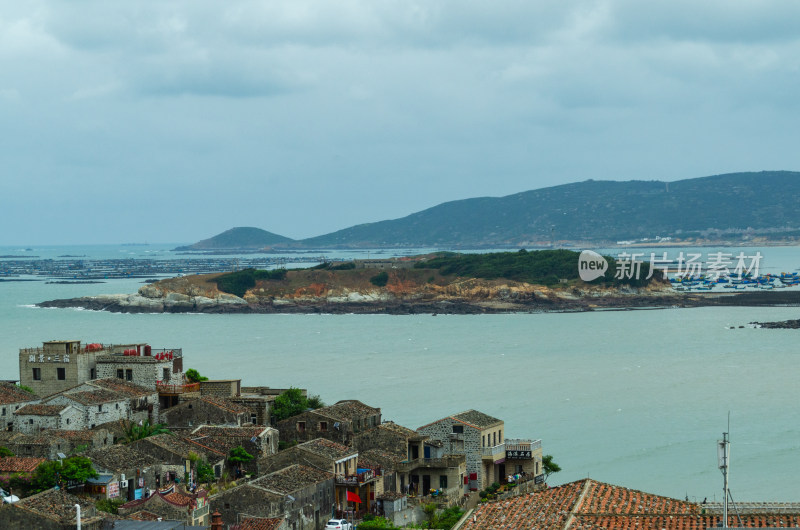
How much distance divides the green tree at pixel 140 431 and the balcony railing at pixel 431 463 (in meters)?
4.45

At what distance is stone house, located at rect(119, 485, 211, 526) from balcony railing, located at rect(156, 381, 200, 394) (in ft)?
24.0

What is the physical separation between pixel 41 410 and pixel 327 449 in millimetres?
5445

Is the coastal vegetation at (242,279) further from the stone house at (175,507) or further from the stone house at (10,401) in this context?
the stone house at (175,507)

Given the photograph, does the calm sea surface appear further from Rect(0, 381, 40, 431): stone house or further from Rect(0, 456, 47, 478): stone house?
Rect(0, 456, 47, 478): stone house

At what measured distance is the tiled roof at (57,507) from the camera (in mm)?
15258

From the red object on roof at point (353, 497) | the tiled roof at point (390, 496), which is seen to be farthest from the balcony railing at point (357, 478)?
the tiled roof at point (390, 496)

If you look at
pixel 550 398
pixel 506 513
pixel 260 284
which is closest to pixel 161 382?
pixel 506 513

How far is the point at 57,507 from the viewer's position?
15.7m

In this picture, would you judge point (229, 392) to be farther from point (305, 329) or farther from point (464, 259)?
point (464, 259)

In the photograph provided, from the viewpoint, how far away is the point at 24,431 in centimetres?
2266

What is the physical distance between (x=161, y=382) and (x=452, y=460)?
22.9 ft

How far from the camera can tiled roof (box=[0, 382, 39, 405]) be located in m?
23.3

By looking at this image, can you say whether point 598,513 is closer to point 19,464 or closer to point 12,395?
point 19,464

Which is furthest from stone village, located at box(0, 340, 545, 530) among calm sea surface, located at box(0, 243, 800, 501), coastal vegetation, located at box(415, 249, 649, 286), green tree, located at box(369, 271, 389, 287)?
coastal vegetation, located at box(415, 249, 649, 286)
